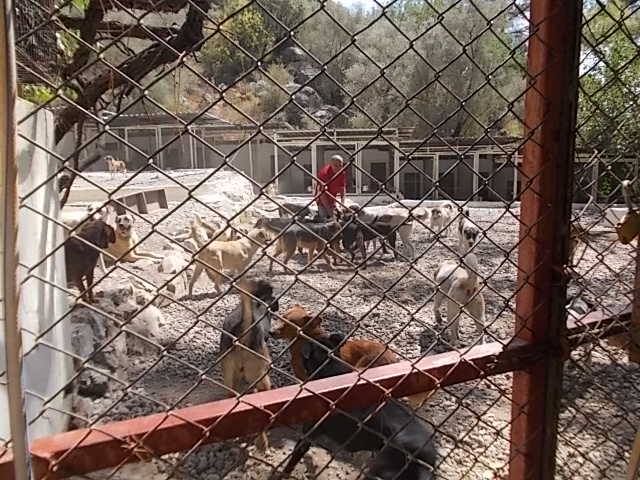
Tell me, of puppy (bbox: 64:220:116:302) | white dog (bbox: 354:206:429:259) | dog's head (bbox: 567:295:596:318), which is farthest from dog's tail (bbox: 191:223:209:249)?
dog's head (bbox: 567:295:596:318)

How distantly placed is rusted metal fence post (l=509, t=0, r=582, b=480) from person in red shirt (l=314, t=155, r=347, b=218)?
1.40 feet

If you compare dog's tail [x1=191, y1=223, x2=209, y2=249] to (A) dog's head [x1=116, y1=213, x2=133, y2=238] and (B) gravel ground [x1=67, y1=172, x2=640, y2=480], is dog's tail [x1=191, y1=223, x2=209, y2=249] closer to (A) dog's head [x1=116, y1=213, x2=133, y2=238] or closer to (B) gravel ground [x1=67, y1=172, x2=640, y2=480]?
(B) gravel ground [x1=67, y1=172, x2=640, y2=480]

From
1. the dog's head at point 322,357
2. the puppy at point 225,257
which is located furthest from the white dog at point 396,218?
the dog's head at point 322,357

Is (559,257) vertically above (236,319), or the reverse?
(559,257)

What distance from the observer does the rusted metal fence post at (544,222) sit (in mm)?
941

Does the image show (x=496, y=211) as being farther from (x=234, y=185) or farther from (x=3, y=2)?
(x=3, y=2)

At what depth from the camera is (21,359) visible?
0.53 meters

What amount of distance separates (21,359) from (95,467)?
26 centimetres

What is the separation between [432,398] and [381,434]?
5.97 ft

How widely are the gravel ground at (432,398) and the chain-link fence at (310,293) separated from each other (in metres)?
0.02

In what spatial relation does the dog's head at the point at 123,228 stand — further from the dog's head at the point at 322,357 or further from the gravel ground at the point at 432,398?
the dog's head at the point at 322,357

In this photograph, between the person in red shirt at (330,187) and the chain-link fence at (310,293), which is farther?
the person in red shirt at (330,187)

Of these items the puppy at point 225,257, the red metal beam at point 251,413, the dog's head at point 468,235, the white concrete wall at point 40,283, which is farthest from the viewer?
the puppy at point 225,257

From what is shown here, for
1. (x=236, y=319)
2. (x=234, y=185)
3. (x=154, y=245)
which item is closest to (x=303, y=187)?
(x=234, y=185)
